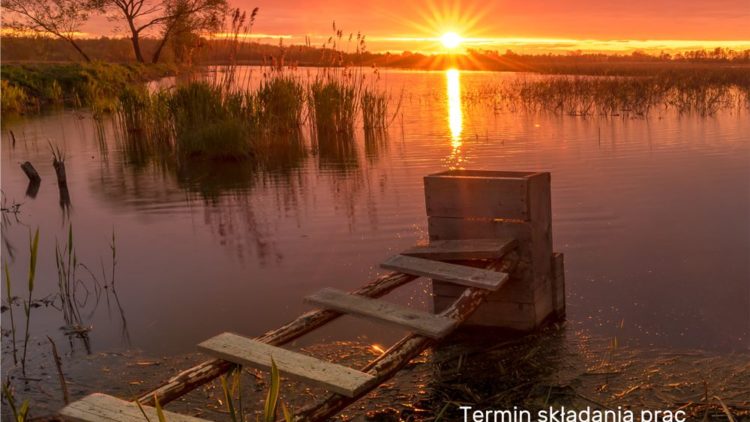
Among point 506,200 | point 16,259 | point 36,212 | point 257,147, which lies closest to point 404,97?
point 257,147

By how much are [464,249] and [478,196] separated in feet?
1.33

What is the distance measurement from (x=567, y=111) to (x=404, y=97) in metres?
9.37

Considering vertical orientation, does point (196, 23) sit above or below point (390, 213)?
above

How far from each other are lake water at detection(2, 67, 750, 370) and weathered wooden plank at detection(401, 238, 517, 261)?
61 cm

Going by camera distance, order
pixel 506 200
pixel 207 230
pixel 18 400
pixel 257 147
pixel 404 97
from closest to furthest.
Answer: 1. pixel 18 400
2. pixel 506 200
3. pixel 207 230
4. pixel 257 147
5. pixel 404 97

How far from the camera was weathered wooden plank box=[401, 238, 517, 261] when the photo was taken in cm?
462

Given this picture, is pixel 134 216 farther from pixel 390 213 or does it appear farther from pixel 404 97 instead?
pixel 404 97

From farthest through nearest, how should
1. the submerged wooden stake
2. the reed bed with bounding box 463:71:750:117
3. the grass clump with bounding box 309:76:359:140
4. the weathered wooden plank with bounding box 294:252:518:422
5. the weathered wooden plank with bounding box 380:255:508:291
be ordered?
the reed bed with bounding box 463:71:750:117 < the grass clump with bounding box 309:76:359:140 < the submerged wooden stake < the weathered wooden plank with bounding box 380:255:508:291 < the weathered wooden plank with bounding box 294:252:518:422

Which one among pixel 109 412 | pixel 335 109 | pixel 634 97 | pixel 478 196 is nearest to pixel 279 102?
pixel 335 109

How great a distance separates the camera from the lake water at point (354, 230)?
5230mm

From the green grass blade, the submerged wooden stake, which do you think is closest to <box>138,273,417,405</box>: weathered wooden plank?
the green grass blade

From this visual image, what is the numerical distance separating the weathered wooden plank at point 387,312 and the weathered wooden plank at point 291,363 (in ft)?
2.01

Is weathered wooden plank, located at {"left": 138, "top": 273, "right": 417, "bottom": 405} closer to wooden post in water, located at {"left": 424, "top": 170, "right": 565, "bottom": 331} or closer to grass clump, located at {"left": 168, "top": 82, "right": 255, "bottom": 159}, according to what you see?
wooden post in water, located at {"left": 424, "top": 170, "right": 565, "bottom": 331}

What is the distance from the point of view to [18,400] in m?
4.01
